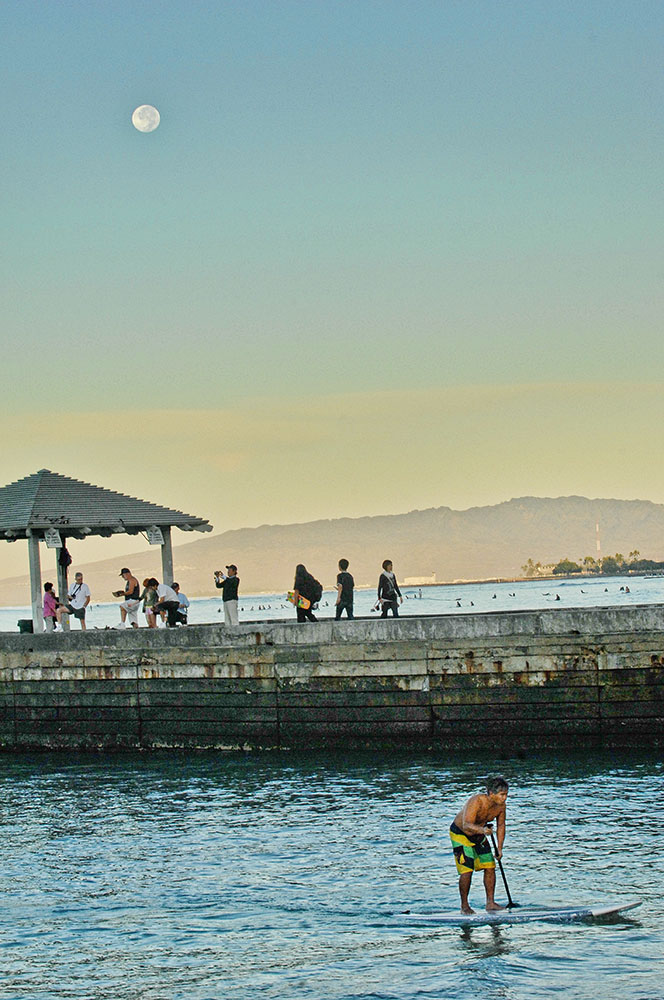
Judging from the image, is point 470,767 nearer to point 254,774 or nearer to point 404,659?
point 404,659

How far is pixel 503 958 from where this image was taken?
13.8m

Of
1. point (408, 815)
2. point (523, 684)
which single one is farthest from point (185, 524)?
point (408, 815)

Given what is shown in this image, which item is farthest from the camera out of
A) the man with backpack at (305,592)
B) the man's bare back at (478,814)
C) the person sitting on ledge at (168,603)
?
the person sitting on ledge at (168,603)

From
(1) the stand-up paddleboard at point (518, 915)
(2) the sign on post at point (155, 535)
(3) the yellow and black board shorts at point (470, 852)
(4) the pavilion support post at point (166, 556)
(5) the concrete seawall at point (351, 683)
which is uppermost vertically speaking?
(2) the sign on post at point (155, 535)

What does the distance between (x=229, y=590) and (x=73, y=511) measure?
4932 mm

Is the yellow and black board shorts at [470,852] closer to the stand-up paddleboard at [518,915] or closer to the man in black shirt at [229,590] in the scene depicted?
the stand-up paddleboard at [518,915]

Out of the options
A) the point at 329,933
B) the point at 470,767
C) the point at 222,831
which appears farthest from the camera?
the point at 470,767

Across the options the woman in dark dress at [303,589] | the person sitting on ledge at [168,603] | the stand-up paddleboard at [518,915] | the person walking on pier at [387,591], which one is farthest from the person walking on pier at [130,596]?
the stand-up paddleboard at [518,915]

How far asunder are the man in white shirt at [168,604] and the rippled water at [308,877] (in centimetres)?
457

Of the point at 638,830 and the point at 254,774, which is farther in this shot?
the point at 254,774

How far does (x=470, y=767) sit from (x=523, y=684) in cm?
210

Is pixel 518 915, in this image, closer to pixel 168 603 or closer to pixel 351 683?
pixel 351 683

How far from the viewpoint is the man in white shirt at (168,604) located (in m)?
29.5

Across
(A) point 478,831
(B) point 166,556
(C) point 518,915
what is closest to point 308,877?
(C) point 518,915
